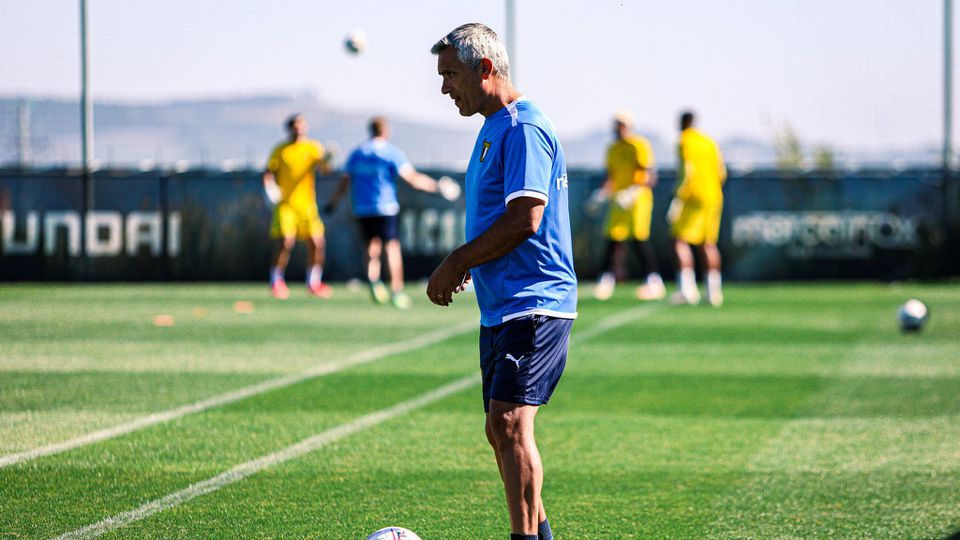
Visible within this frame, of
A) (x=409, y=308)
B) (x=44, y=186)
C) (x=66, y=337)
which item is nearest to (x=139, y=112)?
(x=44, y=186)

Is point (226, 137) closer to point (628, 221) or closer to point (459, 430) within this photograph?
point (628, 221)

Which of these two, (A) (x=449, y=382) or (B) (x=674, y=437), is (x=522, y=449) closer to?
(B) (x=674, y=437)

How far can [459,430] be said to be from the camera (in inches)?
315

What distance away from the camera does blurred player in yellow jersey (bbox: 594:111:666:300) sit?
59.9 feet

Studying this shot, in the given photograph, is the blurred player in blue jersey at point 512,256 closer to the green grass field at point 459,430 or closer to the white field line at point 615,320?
the green grass field at point 459,430

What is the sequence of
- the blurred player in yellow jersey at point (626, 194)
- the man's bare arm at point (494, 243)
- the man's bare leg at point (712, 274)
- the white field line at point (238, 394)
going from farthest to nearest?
1. the blurred player in yellow jersey at point (626, 194)
2. the man's bare leg at point (712, 274)
3. the white field line at point (238, 394)
4. the man's bare arm at point (494, 243)

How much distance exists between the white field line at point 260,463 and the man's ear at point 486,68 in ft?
7.85

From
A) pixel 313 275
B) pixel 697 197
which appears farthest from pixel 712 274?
pixel 313 275

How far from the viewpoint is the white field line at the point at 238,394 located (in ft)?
23.7

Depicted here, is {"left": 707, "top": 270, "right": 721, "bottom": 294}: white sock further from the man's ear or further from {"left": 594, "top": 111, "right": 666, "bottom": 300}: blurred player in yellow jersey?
the man's ear

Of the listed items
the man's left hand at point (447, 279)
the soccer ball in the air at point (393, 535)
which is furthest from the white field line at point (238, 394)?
the man's left hand at point (447, 279)

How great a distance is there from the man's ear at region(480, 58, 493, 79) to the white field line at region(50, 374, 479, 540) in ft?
7.85

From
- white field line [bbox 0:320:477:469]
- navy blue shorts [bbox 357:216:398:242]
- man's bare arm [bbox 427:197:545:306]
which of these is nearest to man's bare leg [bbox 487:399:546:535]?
man's bare arm [bbox 427:197:545:306]

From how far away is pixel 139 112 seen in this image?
2516cm
